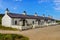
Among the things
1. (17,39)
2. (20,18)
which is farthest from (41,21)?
(17,39)

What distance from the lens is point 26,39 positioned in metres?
21.8

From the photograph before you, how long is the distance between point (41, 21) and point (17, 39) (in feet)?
85.1

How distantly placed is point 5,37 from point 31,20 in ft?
65.4

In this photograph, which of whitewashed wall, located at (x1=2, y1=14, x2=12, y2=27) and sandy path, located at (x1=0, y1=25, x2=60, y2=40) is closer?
sandy path, located at (x1=0, y1=25, x2=60, y2=40)

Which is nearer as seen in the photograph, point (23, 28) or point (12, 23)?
point (23, 28)

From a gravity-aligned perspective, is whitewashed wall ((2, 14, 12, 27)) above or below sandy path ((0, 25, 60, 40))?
above

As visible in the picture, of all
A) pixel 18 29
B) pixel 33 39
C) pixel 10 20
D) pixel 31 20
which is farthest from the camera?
pixel 31 20

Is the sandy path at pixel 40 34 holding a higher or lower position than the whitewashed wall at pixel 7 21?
lower

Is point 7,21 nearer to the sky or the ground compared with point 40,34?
nearer to the sky

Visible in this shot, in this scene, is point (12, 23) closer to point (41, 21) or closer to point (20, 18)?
point (20, 18)

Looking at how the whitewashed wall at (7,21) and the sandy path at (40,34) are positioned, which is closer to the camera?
the sandy path at (40,34)

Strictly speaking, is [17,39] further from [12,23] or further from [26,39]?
[12,23]

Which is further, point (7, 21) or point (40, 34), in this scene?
point (7, 21)

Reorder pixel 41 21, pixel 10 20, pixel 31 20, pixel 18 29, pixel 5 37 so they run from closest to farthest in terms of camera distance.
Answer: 1. pixel 5 37
2. pixel 18 29
3. pixel 10 20
4. pixel 31 20
5. pixel 41 21
